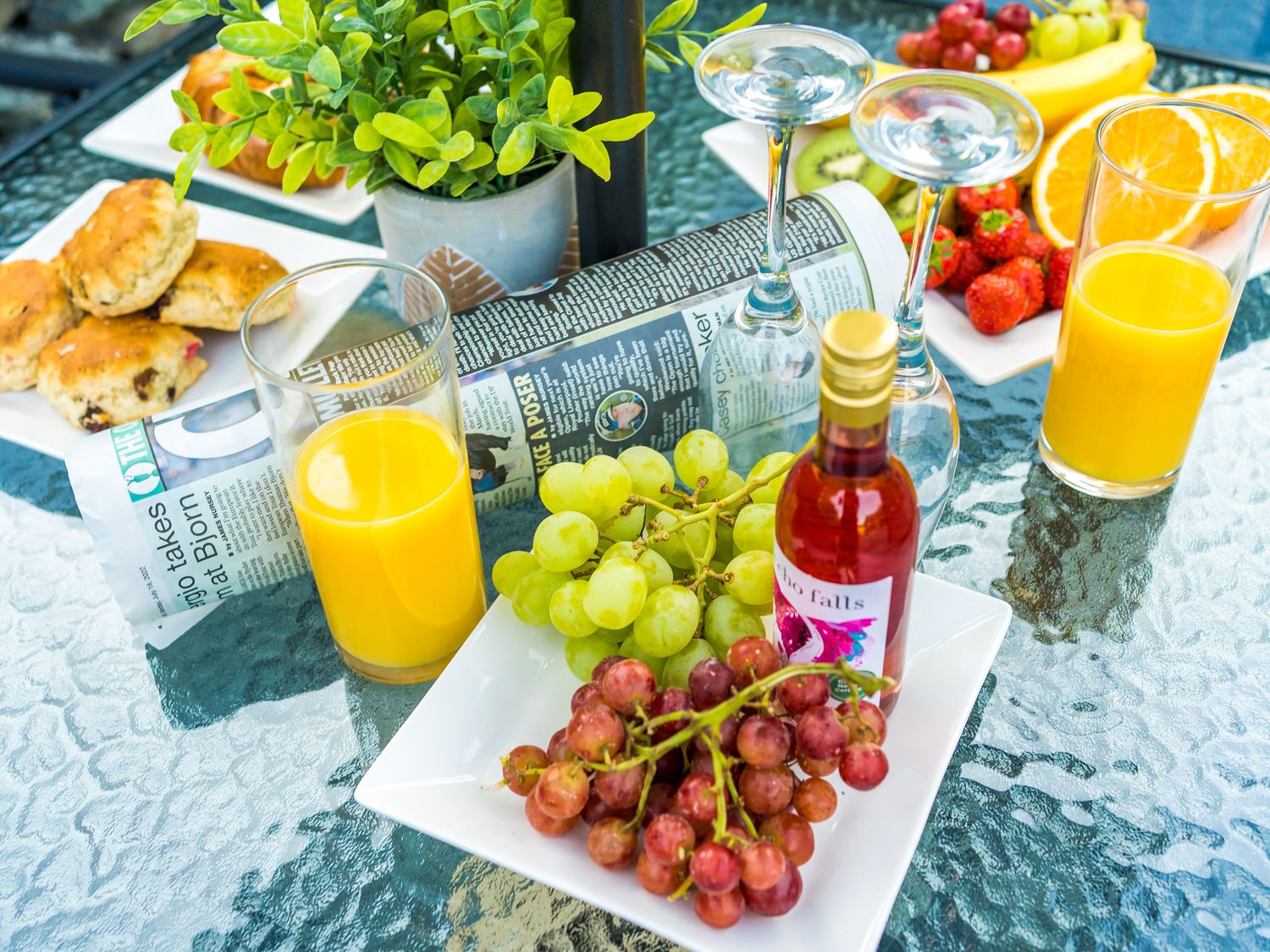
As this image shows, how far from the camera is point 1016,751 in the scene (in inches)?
26.8

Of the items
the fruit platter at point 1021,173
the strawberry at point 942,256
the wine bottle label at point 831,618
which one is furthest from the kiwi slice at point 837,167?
the wine bottle label at point 831,618

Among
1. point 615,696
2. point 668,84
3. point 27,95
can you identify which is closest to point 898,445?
point 615,696

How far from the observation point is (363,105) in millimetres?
745

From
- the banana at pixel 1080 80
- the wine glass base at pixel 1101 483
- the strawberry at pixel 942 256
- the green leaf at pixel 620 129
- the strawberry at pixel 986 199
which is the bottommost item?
the wine glass base at pixel 1101 483

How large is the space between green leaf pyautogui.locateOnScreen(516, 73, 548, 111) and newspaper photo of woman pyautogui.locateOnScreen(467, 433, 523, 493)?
22 centimetres

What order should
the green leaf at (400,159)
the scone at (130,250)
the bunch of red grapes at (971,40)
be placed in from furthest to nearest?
the bunch of red grapes at (971,40)
the scone at (130,250)
the green leaf at (400,159)

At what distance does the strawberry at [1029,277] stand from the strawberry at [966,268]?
25mm

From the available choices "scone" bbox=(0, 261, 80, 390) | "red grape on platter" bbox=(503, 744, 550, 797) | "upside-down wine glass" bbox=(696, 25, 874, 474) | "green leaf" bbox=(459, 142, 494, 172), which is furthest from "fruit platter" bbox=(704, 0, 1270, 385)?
"scone" bbox=(0, 261, 80, 390)

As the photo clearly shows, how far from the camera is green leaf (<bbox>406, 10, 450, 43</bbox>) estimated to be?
75 cm

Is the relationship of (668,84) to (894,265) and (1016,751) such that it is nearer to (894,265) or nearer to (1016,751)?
(894,265)

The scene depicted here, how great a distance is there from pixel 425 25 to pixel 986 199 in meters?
0.47

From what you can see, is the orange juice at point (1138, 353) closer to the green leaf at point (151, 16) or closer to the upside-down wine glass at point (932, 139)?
the upside-down wine glass at point (932, 139)

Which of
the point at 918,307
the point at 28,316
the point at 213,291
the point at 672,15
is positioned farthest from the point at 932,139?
the point at 28,316

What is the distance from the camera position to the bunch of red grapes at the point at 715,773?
0.52m
